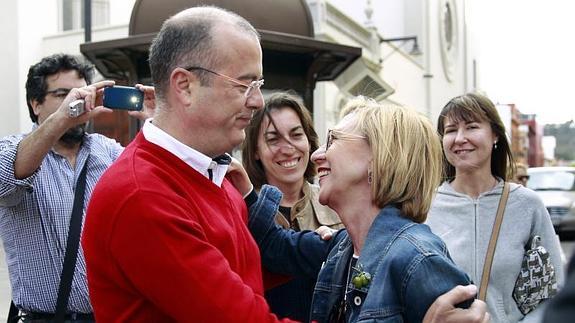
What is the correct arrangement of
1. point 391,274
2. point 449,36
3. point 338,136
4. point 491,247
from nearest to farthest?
point 391,274, point 338,136, point 491,247, point 449,36

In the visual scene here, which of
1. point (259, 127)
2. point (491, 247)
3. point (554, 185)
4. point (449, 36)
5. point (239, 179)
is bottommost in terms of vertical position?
point (554, 185)

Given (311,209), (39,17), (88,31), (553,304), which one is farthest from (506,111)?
(553,304)

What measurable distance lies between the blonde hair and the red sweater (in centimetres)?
55

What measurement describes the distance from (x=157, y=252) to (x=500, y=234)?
2329 mm

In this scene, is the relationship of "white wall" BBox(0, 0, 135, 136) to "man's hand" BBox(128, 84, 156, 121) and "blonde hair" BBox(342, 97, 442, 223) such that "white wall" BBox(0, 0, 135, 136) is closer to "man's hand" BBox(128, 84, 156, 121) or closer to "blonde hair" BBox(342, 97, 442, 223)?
"man's hand" BBox(128, 84, 156, 121)

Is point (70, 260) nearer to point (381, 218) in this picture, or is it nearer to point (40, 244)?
point (40, 244)

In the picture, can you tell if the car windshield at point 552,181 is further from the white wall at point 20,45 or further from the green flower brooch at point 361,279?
the green flower brooch at point 361,279

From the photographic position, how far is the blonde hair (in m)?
2.24

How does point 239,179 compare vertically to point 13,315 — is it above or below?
above

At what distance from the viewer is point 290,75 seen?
5402 millimetres

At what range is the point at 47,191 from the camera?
10.6 feet

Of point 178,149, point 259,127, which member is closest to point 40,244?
point 259,127

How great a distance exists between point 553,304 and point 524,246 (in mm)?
2824

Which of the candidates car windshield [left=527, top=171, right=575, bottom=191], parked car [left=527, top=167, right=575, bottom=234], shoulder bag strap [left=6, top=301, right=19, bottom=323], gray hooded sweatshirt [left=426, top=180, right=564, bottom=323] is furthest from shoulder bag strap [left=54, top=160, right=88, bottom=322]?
car windshield [left=527, top=171, right=575, bottom=191]
